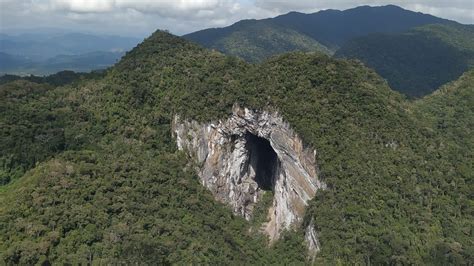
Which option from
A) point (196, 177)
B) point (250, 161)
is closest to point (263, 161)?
point (250, 161)

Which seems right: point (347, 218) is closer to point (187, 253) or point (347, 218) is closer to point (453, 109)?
point (187, 253)

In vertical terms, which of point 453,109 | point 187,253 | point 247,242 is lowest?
point 247,242

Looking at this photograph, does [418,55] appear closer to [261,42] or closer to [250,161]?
[261,42]

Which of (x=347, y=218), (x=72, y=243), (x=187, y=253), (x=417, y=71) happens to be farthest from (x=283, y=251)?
(x=417, y=71)

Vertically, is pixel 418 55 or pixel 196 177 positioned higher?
pixel 418 55

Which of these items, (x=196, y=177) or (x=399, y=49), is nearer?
(x=196, y=177)

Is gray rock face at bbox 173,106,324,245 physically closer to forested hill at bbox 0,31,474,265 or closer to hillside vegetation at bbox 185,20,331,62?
forested hill at bbox 0,31,474,265
